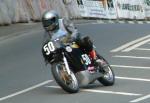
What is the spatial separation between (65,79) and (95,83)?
1.54m

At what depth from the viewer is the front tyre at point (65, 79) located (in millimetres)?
13234

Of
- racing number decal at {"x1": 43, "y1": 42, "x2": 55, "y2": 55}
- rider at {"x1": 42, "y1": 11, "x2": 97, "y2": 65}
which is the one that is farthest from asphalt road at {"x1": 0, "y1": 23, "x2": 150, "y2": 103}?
rider at {"x1": 42, "y1": 11, "x2": 97, "y2": 65}

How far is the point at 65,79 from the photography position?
13.3 meters

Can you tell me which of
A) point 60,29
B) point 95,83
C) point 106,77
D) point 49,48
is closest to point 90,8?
point 95,83

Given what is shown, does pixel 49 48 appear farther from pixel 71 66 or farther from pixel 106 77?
pixel 106 77

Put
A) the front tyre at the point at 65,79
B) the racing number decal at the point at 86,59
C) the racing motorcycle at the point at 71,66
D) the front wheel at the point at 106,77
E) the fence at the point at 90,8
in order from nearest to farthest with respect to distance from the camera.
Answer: the front tyre at the point at 65,79 < the racing motorcycle at the point at 71,66 < the racing number decal at the point at 86,59 < the front wheel at the point at 106,77 < the fence at the point at 90,8

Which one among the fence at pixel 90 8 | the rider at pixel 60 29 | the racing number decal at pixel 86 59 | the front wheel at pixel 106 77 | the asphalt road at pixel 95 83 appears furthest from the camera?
the fence at pixel 90 8

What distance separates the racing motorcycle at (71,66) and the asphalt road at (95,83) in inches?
8.1

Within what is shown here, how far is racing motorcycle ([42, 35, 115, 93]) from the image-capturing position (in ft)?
43.8

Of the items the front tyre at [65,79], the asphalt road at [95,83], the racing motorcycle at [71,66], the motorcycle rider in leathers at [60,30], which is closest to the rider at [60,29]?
the motorcycle rider in leathers at [60,30]

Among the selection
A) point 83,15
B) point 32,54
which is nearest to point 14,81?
point 32,54

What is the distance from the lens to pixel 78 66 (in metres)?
13.7

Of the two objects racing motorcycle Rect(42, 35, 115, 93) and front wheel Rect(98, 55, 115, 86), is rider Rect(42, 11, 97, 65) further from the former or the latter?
front wheel Rect(98, 55, 115, 86)

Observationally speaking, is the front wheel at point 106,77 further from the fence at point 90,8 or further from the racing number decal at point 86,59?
the fence at point 90,8
